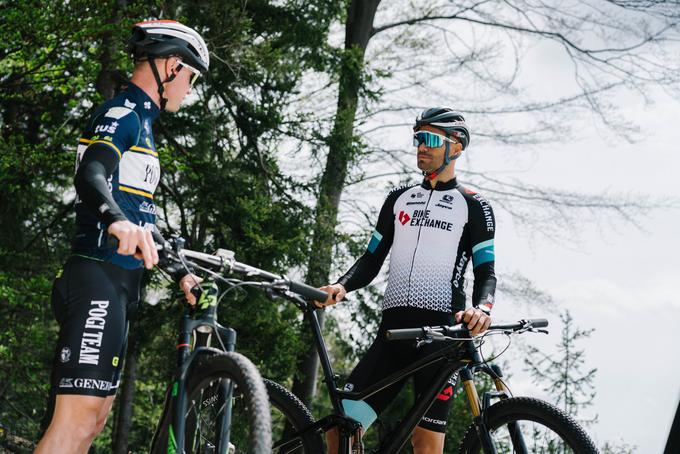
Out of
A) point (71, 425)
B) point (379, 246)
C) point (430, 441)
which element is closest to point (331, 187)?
point (379, 246)

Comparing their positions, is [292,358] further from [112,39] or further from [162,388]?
[162,388]

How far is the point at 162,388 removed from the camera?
17.5 m

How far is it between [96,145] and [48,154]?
24.6 feet

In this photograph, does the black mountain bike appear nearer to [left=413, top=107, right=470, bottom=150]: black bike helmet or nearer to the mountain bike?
the mountain bike

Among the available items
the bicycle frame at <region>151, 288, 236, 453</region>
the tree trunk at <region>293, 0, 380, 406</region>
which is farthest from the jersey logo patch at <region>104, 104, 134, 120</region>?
the tree trunk at <region>293, 0, 380, 406</region>

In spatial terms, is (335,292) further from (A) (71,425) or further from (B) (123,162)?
(A) (71,425)

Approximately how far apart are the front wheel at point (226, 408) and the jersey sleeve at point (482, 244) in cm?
164

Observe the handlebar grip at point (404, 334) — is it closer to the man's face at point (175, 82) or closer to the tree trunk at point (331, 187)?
the man's face at point (175, 82)

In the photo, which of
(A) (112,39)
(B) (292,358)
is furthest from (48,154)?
(B) (292,358)

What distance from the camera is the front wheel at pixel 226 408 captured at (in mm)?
2590

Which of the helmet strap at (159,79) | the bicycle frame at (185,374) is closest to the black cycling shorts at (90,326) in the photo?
the bicycle frame at (185,374)

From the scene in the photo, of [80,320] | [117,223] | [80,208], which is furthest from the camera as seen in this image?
[80,208]

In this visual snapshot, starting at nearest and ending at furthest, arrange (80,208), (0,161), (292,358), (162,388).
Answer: (80,208) → (0,161) → (292,358) → (162,388)

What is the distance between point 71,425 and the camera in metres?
2.88
